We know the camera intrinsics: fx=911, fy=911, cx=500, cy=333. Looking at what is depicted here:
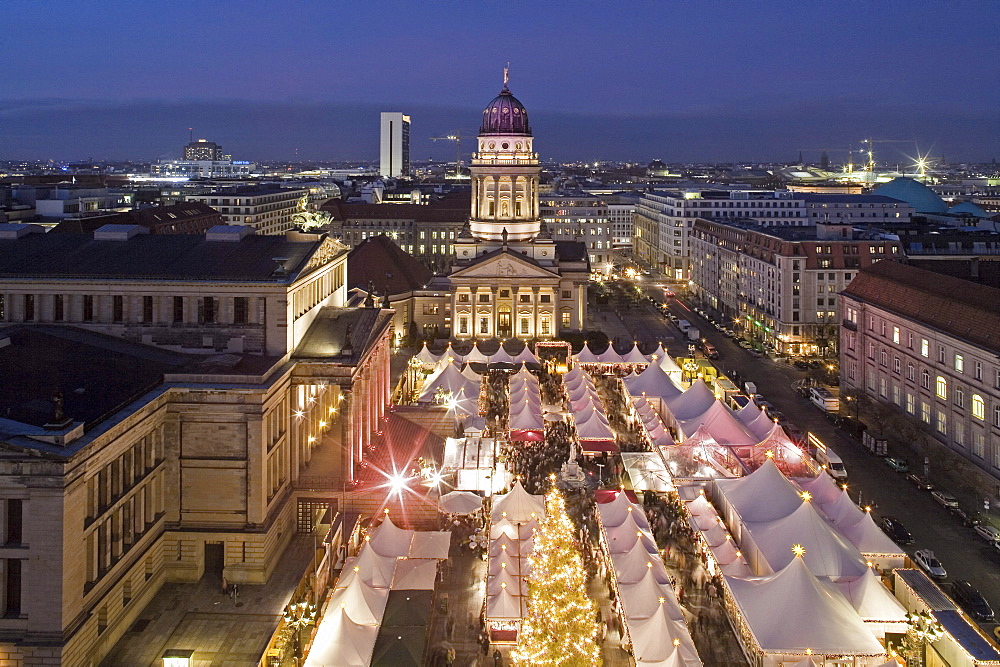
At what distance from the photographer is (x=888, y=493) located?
53594mm

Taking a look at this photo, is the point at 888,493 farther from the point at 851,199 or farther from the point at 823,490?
the point at 851,199

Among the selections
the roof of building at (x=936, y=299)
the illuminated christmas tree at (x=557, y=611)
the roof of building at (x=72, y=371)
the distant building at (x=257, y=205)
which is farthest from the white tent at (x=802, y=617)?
the distant building at (x=257, y=205)

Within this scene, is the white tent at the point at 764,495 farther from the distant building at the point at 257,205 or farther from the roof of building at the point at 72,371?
the distant building at the point at 257,205

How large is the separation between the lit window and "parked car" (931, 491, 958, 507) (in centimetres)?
1033

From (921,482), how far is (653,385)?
69.0 feet

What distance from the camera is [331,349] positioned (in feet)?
168

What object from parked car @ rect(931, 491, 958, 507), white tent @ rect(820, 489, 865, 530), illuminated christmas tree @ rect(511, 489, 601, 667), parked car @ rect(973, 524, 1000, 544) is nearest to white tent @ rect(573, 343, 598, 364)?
parked car @ rect(931, 491, 958, 507)

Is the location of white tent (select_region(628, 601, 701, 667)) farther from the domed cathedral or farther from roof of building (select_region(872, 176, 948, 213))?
roof of building (select_region(872, 176, 948, 213))

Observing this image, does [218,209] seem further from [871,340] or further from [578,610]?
[578,610]

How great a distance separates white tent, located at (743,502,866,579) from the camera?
37.9m

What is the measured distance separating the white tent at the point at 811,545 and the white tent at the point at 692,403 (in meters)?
21.2

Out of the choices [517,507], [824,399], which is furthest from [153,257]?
[824,399]

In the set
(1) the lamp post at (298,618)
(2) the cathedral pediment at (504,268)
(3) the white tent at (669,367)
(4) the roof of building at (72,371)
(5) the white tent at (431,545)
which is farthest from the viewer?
(2) the cathedral pediment at (504,268)

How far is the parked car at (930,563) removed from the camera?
4147 centimetres
